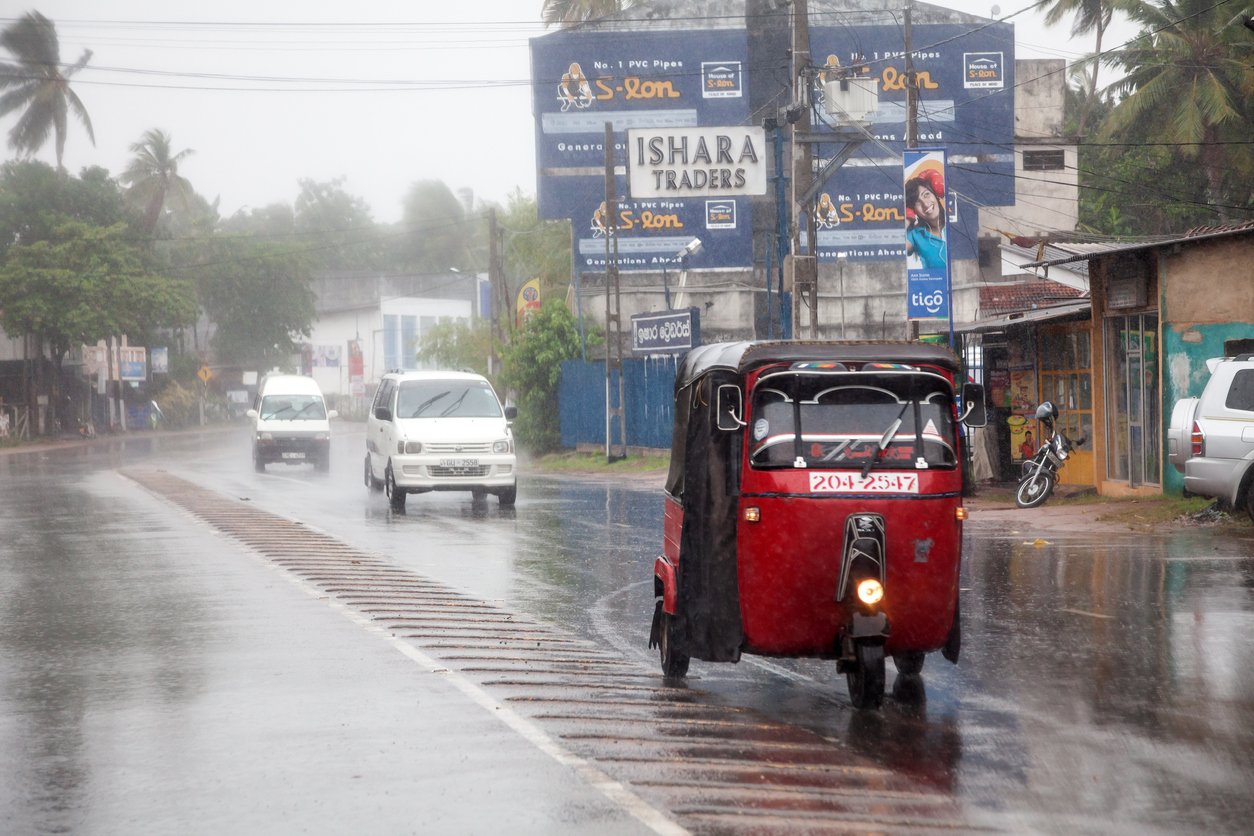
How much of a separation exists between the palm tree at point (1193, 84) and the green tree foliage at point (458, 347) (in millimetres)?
28463

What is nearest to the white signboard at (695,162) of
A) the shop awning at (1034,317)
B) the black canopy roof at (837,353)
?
the shop awning at (1034,317)

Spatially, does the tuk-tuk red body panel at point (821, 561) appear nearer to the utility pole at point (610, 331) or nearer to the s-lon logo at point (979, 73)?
the utility pole at point (610, 331)

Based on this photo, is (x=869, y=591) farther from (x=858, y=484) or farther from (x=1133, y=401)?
(x=1133, y=401)

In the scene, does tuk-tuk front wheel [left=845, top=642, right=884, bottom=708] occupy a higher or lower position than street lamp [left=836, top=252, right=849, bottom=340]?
lower

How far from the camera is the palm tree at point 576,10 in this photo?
51250 mm

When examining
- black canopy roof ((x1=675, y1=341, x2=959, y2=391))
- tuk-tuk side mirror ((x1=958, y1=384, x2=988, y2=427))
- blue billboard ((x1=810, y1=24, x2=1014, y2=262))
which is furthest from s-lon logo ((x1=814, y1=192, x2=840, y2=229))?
black canopy roof ((x1=675, y1=341, x2=959, y2=391))

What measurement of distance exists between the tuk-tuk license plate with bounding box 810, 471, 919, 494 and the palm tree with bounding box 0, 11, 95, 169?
6685 centimetres

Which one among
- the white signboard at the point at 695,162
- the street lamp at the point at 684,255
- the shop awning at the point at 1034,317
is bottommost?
the shop awning at the point at 1034,317

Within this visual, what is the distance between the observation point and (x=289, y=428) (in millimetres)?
37531

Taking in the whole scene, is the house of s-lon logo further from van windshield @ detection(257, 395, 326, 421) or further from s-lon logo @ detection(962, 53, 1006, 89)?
s-lon logo @ detection(962, 53, 1006, 89)

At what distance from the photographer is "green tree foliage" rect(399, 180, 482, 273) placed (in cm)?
12600

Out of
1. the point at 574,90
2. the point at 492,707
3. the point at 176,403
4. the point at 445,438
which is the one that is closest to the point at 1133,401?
the point at 445,438

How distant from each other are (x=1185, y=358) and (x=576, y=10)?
35.4 m

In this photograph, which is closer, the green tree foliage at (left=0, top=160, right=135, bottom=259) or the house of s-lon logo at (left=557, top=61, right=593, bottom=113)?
the house of s-lon logo at (left=557, top=61, right=593, bottom=113)
